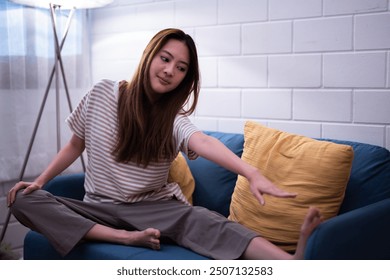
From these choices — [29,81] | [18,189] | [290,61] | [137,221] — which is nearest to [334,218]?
[137,221]

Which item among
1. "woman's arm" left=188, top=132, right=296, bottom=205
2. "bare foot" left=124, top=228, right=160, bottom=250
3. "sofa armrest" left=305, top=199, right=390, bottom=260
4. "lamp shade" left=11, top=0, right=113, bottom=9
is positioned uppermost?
"lamp shade" left=11, top=0, right=113, bottom=9

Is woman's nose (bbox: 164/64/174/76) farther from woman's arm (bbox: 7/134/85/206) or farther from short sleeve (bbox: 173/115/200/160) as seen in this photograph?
woman's arm (bbox: 7/134/85/206)

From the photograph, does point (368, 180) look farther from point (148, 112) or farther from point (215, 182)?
point (148, 112)

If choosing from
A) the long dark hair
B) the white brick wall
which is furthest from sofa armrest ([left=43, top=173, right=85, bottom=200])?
the white brick wall

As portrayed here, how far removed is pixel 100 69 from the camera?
3408mm

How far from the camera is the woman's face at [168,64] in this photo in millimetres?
2162

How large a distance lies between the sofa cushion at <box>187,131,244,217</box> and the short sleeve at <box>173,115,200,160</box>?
1.21 ft

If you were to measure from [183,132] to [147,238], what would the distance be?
429 mm

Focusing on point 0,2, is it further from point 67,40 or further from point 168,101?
point 168,101

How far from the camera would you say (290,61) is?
8.36ft

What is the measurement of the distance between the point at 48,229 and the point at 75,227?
0.35 ft

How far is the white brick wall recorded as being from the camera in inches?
91.0

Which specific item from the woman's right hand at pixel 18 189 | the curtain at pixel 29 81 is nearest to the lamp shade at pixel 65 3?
the curtain at pixel 29 81

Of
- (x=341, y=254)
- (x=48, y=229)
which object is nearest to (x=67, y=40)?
(x=48, y=229)
